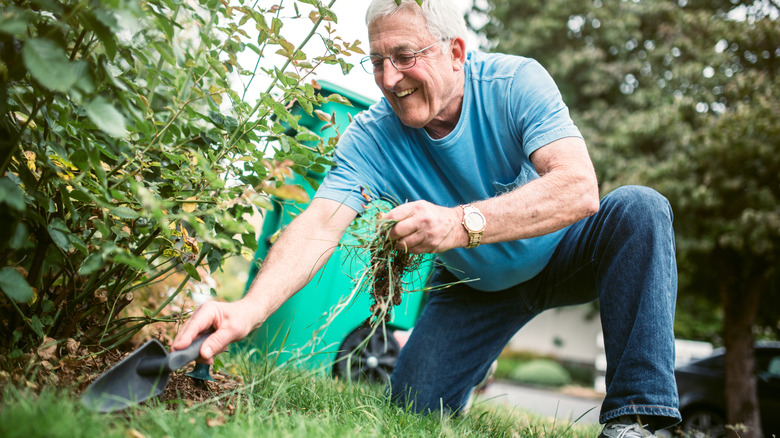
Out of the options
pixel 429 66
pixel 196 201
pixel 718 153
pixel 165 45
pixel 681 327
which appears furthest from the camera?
pixel 681 327

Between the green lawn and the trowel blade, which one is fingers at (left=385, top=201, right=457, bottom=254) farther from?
the trowel blade

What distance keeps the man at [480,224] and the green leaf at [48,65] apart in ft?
2.16

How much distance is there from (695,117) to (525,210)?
8.79 m

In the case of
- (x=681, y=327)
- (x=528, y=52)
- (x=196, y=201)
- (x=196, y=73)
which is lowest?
(x=681, y=327)

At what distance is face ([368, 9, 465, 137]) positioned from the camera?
6.88 ft

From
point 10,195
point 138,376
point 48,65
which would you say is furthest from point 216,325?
point 48,65

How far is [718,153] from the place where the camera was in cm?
729

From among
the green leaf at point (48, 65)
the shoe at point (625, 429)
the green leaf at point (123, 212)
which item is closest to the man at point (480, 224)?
the shoe at point (625, 429)

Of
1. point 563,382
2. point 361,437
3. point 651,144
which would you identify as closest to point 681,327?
point 563,382

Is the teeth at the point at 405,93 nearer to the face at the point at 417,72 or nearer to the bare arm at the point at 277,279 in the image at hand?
the face at the point at 417,72

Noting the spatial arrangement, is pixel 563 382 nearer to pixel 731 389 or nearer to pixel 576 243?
pixel 731 389

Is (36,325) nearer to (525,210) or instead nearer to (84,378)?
(84,378)

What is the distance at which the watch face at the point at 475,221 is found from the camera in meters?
1.68

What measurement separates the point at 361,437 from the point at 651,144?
972 centimetres
